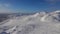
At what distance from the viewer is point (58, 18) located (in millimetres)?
5793

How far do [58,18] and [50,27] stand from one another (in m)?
1.37

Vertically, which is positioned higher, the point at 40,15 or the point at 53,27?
the point at 40,15

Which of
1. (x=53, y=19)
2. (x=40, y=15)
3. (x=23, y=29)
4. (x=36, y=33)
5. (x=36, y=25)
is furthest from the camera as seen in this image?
(x=40, y=15)

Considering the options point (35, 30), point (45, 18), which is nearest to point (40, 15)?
point (45, 18)

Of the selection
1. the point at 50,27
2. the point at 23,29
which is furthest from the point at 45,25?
the point at 23,29

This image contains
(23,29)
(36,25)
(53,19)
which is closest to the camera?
(23,29)

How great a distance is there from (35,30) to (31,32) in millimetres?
205

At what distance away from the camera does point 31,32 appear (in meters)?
4.18

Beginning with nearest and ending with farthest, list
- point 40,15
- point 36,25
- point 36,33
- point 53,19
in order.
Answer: point 36,33, point 36,25, point 53,19, point 40,15

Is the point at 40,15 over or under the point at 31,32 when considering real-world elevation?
over

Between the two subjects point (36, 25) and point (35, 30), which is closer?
point (35, 30)

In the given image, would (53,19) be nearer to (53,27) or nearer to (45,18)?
(45,18)

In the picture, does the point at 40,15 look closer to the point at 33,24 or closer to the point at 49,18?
the point at 49,18

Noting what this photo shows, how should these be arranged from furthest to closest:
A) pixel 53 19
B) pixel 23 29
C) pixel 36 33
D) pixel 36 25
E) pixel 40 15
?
pixel 40 15 < pixel 53 19 < pixel 36 25 < pixel 23 29 < pixel 36 33
